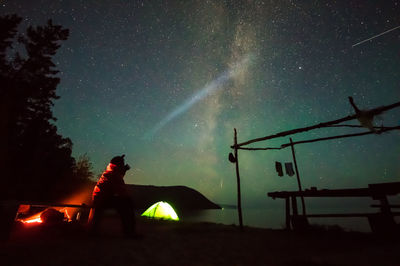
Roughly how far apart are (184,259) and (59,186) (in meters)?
27.1

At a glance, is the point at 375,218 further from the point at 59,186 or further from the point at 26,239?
the point at 59,186

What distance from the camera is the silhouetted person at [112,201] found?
5372 mm

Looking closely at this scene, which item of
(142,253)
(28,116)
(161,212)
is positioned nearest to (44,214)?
(142,253)

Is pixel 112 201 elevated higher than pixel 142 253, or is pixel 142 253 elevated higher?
pixel 112 201

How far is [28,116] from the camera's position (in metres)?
19.9

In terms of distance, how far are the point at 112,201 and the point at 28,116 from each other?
2142 cm

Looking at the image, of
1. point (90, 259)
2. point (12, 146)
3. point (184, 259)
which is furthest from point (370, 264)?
point (12, 146)

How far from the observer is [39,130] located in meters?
20.6

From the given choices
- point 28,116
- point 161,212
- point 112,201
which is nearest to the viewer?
point 112,201

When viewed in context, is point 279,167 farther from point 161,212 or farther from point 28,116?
point 28,116

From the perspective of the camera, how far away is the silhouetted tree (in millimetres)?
17470

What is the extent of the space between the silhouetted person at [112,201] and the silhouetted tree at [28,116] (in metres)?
18.4

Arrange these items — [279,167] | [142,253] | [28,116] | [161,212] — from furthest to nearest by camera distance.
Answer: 1. [28,116]
2. [161,212]
3. [279,167]
4. [142,253]

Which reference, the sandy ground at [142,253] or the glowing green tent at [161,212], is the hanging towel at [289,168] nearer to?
the glowing green tent at [161,212]
